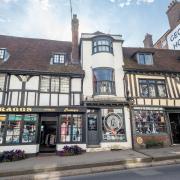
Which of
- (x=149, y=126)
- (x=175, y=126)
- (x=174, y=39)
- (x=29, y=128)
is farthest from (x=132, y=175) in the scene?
(x=174, y=39)

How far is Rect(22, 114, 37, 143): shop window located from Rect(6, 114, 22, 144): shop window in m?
0.35

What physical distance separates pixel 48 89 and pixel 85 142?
4.34 metres

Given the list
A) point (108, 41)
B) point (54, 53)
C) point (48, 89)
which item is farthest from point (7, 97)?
point (108, 41)

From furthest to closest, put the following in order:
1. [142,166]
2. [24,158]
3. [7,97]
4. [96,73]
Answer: [96,73]
[7,97]
[24,158]
[142,166]

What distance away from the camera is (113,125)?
12336 mm

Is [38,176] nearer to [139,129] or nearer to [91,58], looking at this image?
[139,129]

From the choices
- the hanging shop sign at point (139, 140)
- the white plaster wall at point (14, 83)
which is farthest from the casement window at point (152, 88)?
the white plaster wall at point (14, 83)

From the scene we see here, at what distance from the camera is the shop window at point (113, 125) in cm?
1212

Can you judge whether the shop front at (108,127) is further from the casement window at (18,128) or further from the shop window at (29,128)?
the casement window at (18,128)

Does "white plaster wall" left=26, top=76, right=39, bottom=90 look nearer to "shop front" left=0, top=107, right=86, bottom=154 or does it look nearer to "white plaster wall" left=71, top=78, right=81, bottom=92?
"shop front" left=0, top=107, right=86, bottom=154

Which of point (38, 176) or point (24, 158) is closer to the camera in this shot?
point (38, 176)

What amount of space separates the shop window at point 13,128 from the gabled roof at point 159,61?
843 cm

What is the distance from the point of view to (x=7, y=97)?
37.4 ft

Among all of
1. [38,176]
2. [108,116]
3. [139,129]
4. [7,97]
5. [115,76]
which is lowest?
[38,176]
